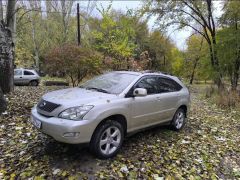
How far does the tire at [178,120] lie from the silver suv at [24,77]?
55.0ft

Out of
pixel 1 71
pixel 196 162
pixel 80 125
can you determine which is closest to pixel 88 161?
pixel 80 125

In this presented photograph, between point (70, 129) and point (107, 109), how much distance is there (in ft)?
2.62

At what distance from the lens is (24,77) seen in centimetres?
2080

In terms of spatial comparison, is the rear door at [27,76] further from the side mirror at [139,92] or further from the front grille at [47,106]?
the side mirror at [139,92]

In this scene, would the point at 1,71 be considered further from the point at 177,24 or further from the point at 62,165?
the point at 177,24

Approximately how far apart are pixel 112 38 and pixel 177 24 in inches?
242

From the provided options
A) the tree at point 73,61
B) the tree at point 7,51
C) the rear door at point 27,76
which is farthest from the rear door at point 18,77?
the tree at point 7,51

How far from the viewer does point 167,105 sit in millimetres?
6238

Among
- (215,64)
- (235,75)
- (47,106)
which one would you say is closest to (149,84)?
(47,106)

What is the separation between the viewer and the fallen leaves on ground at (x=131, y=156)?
435 centimetres

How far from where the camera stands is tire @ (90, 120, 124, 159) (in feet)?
14.5

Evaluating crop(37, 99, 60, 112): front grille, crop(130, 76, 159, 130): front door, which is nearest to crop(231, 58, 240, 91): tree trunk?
crop(130, 76, 159, 130): front door

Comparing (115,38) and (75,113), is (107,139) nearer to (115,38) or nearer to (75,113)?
(75,113)

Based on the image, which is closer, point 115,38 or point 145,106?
point 145,106
